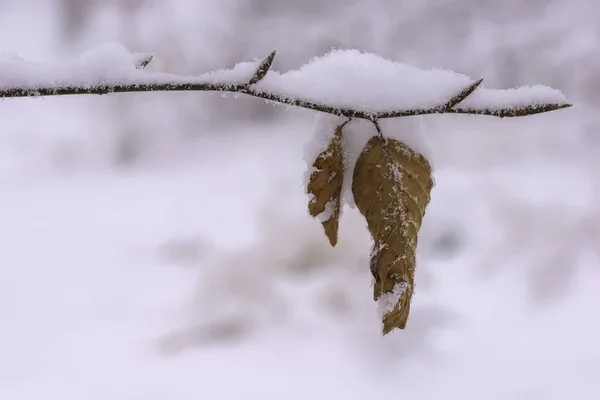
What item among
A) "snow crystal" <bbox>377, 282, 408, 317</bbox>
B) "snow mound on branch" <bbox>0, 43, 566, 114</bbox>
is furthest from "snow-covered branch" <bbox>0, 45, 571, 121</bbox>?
"snow crystal" <bbox>377, 282, 408, 317</bbox>

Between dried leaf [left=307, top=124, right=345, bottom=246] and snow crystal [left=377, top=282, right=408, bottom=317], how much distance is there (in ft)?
0.35

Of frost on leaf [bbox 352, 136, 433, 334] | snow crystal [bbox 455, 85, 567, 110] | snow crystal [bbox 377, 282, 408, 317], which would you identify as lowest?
snow crystal [bbox 377, 282, 408, 317]

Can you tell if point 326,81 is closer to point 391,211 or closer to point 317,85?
point 317,85

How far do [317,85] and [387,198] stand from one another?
6.1 inches

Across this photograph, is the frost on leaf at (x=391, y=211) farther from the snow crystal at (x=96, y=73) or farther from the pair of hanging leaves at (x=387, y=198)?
the snow crystal at (x=96, y=73)

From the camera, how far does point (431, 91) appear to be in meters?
0.51

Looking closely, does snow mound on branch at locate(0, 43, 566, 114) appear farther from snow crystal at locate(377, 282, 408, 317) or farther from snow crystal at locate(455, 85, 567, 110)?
snow crystal at locate(377, 282, 408, 317)

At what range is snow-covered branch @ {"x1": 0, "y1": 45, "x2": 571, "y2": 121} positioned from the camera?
0.43m

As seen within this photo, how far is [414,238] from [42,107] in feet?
9.45

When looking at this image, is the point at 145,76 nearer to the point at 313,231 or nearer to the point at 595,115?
the point at 313,231

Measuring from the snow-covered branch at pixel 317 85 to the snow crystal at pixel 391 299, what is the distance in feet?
0.65

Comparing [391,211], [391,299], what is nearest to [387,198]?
[391,211]

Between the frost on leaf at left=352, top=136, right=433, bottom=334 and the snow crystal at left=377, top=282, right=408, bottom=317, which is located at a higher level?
the frost on leaf at left=352, top=136, right=433, bottom=334

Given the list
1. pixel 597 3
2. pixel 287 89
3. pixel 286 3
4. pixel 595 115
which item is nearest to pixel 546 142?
pixel 595 115
